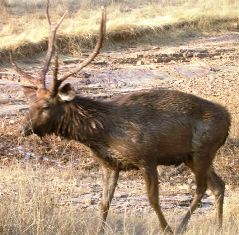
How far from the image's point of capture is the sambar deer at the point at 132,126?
7.14 m

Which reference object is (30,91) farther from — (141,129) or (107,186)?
(107,186)

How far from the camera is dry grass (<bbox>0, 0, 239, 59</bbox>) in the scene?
17.9m

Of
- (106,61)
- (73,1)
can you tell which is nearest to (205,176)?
(106,61)

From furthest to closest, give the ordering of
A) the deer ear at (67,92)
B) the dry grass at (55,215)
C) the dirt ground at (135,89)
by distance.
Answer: the dirt ground at (135,89) < the deer ear at (67,92) < the dry grass at (55,215)

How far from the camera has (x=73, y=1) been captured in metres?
24.9

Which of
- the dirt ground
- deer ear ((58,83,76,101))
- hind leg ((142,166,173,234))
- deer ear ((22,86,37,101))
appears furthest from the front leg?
deer ear ((22,86,37,101))

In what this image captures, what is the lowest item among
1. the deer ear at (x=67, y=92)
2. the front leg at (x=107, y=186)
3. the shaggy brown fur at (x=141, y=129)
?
the front leg at (x=107, y=186)

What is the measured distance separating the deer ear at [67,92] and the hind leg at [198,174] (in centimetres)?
150

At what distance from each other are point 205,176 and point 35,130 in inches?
76.7

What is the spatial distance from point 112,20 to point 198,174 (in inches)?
491

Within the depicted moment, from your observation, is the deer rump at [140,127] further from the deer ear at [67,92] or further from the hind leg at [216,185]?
the hind leg at [216,185]

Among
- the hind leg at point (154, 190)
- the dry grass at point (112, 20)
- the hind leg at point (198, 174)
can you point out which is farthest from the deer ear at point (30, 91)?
the dry grass at point (112, 20)

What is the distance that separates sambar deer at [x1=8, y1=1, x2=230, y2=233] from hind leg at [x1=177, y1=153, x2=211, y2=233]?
0.4 inches

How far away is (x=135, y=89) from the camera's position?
605 inches
